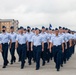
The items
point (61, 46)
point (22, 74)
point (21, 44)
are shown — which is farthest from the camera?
point (21, 44)

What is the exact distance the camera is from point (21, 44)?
1371cm

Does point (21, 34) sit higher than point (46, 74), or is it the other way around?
point (21, 34)

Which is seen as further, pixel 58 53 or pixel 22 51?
pixel 22 51

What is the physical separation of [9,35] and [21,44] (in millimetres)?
1147

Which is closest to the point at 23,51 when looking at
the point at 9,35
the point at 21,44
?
the point at 21,44

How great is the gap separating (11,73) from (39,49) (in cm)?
197

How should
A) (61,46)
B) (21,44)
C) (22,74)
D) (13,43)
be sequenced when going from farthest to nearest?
(13,43), (21,44), (61,46), (22,74)

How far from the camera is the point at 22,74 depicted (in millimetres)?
11719

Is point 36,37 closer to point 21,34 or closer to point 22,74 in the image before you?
point 21,34

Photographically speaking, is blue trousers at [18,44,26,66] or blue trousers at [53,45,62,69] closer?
blue trousers at [53,45,62,69]

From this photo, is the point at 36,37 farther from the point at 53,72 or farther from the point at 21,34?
the point at 53,72

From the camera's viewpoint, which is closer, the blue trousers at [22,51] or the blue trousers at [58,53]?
the blue trousers at [58,53]

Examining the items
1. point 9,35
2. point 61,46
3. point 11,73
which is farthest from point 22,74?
point 9,35

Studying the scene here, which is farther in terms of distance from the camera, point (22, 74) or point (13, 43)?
point (13, 43)
